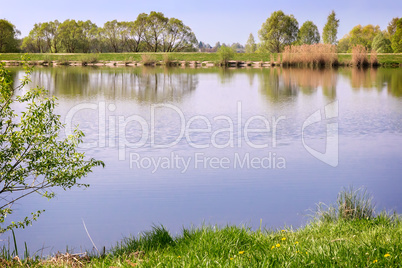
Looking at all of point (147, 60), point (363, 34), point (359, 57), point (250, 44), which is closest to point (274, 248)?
point (359, 57)

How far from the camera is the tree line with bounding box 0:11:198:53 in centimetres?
6969

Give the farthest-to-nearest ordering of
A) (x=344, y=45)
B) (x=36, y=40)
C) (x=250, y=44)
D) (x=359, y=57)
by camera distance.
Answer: (x=250, y=44), (x=344, y=45), (x=36, y=40), (x=359, y=57)

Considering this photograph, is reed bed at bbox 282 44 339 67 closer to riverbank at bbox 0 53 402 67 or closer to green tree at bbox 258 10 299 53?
riverbank at bbox 0 53 402 67

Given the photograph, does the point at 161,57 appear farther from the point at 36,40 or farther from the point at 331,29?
the point at 36,40

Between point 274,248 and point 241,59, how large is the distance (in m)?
46.4

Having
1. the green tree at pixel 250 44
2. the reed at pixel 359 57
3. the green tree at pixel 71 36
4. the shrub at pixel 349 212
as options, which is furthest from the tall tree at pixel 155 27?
the shrub at pixel 349 212

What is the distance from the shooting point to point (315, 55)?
1497 inches

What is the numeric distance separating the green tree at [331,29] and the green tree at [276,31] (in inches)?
176

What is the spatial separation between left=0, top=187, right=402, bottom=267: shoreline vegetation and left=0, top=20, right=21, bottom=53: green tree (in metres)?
63.8

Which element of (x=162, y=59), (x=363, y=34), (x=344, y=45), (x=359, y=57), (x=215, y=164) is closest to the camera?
(x=215, y=164)

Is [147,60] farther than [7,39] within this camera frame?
No

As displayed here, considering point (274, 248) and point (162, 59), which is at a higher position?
point (162, 59)

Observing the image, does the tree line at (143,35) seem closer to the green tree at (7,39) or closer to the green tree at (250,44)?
the green tree at (7,39)

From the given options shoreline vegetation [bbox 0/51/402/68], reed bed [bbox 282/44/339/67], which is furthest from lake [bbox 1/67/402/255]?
shoreline vegetation [bbox 0/51/402/68]
